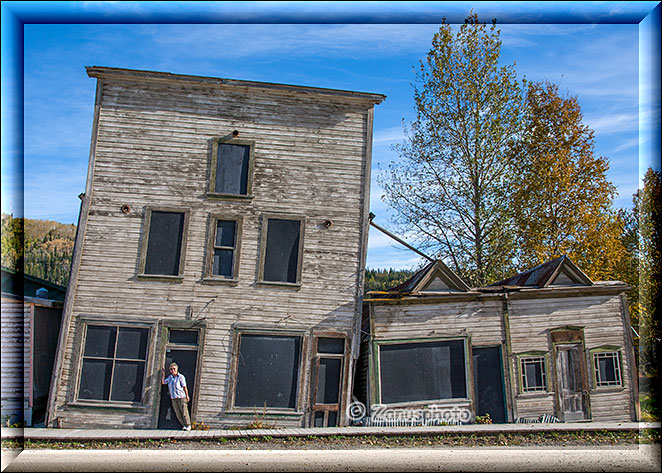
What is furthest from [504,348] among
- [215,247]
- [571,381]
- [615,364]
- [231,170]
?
[231,170]

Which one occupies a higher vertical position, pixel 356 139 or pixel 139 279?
pixel 356 139

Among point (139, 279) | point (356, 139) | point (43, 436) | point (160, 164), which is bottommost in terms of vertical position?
point (43, 436)

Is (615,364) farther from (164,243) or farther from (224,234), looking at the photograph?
(164,243)

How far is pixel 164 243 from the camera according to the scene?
1351cm

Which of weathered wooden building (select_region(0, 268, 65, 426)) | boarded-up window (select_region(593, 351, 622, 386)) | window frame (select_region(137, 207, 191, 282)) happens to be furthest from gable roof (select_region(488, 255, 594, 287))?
weathered wooden building (select_region(0, 268, 65, 426))

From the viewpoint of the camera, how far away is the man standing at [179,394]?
12594 millimetres

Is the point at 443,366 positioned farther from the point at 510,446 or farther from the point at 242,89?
the point at 242,89

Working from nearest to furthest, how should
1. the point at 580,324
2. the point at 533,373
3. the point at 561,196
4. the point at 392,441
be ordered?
the point at 392,441 → the point at 533,373 → the point at 580,324 → the point at 561,196

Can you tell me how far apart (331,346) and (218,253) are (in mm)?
3681

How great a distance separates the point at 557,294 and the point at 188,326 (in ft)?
31.9

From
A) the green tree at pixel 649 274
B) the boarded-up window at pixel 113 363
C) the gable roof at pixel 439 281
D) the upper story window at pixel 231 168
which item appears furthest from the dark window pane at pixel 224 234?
the green tree at pixel 649 274

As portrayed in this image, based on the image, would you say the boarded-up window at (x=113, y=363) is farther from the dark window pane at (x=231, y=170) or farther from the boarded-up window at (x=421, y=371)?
the boarded-up window at (x=421, y=371)

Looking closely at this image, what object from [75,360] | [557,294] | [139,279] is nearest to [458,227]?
[557,294]

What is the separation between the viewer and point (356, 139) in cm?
1434
